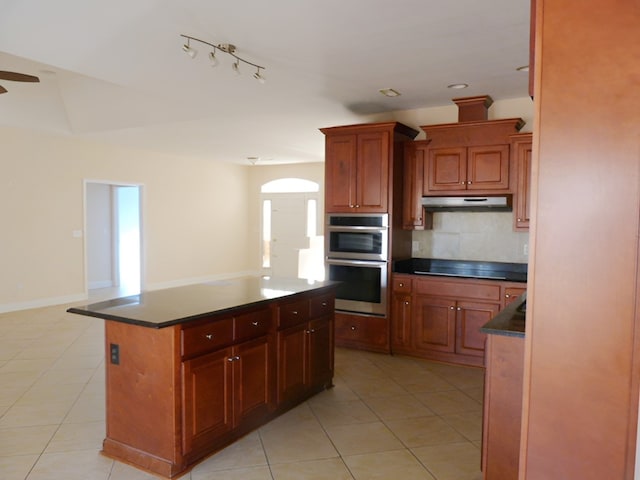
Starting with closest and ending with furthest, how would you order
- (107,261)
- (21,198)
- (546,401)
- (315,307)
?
(546,401) < (315,307) < (21,198) < (107,261)

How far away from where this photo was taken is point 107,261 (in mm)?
8945

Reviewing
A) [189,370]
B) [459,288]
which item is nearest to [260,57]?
[189,370]

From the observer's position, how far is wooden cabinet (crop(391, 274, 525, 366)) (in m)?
4.25

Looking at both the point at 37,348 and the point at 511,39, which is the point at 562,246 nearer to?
the point at 511,39

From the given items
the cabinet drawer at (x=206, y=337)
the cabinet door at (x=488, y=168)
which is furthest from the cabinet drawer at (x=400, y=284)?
the cabinet drawer at (x=206, y=337)

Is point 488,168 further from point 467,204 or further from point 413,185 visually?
point 413,185

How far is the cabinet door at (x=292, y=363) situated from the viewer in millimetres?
3117

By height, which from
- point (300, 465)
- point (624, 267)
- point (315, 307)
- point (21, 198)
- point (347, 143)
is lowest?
point (300, 465)

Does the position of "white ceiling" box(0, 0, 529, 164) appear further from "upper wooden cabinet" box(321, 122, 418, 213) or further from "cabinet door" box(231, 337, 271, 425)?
"cabinet door" box(231, 337, 271, 425)

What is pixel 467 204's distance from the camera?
Result: 15.0 feet

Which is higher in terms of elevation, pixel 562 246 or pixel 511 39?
pixel 511 39

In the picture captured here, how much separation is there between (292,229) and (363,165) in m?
5.37

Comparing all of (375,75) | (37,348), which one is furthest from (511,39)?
(37,348)

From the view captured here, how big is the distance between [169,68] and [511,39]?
108 inches
